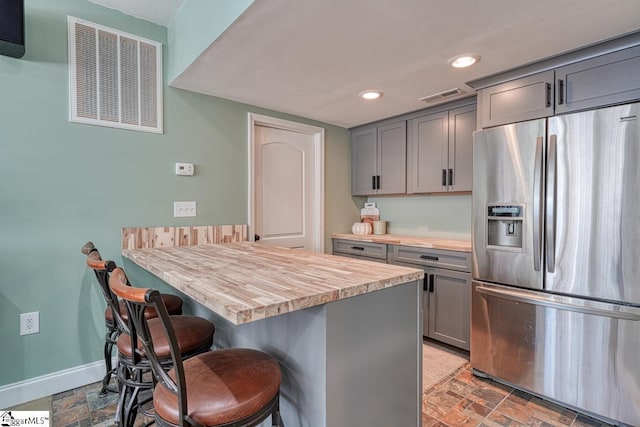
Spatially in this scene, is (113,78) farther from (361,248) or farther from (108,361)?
(361,248)

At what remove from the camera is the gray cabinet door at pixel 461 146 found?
8.95ft

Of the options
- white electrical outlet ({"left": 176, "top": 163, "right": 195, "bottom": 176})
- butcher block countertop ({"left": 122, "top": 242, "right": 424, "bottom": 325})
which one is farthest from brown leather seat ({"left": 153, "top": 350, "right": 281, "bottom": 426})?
white electrical outlet ({"left": 176, "top": 163, "right": 195, "bottom": 176})

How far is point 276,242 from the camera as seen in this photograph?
126 inches

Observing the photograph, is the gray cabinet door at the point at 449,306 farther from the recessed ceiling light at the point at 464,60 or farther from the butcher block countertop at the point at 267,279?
the recessed ceiling light at the point at 464,60

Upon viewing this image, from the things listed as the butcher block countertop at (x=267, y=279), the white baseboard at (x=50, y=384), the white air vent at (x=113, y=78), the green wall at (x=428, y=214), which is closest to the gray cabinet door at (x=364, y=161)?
the green wall at (x=428, y=214)

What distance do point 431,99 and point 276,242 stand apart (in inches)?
78.3

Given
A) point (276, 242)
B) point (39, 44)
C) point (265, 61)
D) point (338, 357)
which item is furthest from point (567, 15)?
point (39, 44)

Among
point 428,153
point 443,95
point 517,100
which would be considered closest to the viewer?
point 517,100

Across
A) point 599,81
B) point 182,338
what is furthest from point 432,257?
point 182,338

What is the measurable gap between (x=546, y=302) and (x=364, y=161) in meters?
2.27

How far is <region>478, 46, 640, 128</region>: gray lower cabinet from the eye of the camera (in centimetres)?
172

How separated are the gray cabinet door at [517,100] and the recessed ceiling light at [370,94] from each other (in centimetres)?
77

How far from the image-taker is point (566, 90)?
6.27 ft

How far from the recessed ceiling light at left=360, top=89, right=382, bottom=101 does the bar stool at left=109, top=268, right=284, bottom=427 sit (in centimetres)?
220
